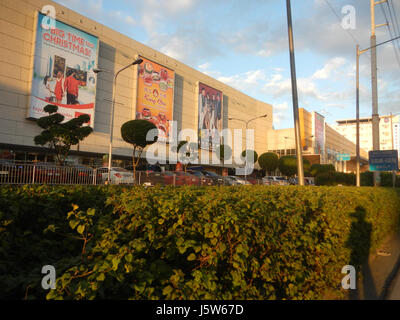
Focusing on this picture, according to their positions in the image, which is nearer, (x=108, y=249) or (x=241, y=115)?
(x=108, y=249)

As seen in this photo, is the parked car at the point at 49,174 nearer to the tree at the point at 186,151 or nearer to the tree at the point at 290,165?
the tree at the point at 186,151

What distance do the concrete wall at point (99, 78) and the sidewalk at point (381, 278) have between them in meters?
29.1

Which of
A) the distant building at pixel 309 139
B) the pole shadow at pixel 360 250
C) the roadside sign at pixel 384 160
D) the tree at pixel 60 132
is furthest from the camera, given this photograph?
the distant building at pixel 309 139

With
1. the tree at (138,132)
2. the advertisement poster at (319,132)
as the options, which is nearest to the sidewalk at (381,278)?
the tree at (138,132)

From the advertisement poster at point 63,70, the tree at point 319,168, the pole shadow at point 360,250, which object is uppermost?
the advertisement poster at point 63,70

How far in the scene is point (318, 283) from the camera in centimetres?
320

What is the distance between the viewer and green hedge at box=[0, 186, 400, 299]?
1.79m

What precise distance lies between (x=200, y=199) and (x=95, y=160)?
108 ft

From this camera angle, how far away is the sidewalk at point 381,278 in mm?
4439

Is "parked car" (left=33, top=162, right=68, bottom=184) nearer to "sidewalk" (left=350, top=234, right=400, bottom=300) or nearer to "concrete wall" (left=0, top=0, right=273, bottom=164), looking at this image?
"sidewalk" (left=350, top=234, right=400, bottom=300)
